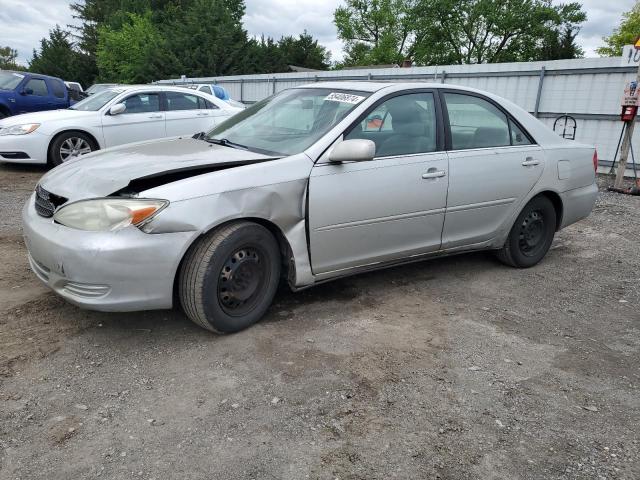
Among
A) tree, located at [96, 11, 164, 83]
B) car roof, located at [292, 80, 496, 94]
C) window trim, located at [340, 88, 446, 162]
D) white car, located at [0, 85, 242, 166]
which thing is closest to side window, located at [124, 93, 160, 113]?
white car, located at [0, 85, 242, 166]

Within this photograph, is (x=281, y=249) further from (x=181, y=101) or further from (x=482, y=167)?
(x=181, y=101)

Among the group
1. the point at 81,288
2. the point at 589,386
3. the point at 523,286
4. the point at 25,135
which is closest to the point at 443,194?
the point at 523,286

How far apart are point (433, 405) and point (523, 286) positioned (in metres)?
2.22

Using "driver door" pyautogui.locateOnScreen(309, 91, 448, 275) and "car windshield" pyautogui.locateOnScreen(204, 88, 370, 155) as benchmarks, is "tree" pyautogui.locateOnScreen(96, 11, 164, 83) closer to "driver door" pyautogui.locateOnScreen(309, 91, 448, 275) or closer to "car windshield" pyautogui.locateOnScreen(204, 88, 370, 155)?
"car windshield" pyautogui.locateOnScreen(204, 88, 370, 155)

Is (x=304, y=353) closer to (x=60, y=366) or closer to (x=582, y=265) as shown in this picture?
(x=60, y=366)

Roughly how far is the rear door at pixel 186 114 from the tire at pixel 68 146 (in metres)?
1.39

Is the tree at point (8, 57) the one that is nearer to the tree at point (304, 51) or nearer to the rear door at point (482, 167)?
the tree at point (304, 51)

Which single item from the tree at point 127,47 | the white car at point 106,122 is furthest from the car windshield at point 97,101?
the tree at point 127,47

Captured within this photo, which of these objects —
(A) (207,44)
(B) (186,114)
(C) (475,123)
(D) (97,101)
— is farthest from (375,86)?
(A) (207,44)

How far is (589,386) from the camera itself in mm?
2996

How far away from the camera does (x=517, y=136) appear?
4590mm

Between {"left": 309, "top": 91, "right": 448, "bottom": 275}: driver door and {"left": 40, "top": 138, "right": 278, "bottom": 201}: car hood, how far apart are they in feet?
1.73

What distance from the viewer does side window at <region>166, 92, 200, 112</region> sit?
948 cm

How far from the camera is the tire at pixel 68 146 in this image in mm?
8404
